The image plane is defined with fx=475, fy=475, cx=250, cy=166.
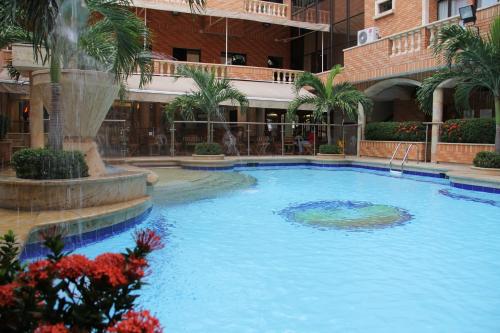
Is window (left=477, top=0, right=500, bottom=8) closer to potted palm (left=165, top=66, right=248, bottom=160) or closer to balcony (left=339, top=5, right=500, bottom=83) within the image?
balcony (left=339, top=5, right=500, bottom=83)

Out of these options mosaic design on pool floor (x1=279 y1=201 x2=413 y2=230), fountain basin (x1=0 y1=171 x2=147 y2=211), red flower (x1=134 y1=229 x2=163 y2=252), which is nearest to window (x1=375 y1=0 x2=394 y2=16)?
mosaic design on pool floor (x1=279 y1=201 x2=413 y2=230)

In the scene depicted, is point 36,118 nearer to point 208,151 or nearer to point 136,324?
point 208,151

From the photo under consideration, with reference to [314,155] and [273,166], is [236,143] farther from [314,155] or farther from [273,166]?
[314,155]

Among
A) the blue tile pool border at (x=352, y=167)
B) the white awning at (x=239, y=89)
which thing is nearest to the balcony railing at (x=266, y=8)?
the white awning at (x=239, y=89)

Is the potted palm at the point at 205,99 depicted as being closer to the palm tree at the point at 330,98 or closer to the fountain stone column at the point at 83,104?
the palm tree at the point at 330,98

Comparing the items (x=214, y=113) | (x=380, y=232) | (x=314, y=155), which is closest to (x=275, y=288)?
(x=380, y=232)

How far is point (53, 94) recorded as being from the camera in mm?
7371

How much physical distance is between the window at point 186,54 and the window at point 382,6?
A: 32.3 ft

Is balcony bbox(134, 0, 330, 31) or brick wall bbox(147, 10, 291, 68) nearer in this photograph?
balcony bbox(134, 0, 330, 31)

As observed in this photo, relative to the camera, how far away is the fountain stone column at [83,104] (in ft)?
25.6

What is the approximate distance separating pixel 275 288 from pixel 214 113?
14.8 m

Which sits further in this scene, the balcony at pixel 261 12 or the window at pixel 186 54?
the window at pixel 186 54

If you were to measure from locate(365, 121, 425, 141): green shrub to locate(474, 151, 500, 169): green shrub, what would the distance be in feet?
14.3

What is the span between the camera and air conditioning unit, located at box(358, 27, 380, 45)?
2017 centimetres
